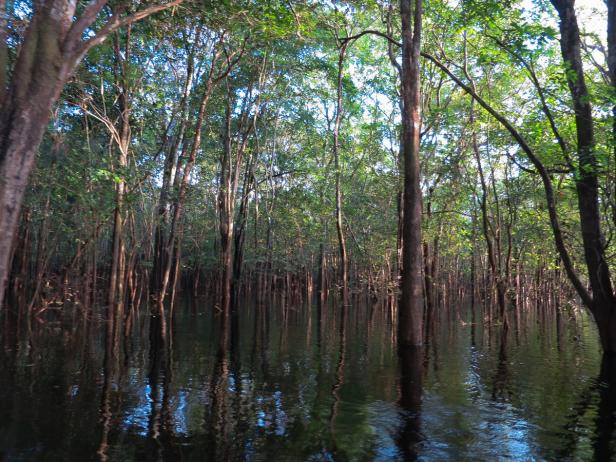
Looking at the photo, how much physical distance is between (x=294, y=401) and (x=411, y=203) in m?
5.27

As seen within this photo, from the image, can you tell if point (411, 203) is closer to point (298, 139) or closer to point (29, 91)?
point (29, 91)

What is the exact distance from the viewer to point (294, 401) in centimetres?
577

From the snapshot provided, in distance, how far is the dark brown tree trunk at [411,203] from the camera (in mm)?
9477

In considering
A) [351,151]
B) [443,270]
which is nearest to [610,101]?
[351,151]

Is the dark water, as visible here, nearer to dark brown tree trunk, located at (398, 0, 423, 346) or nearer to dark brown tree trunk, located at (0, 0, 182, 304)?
dark brown tree trunk, located at (398, 0, 423, 346)

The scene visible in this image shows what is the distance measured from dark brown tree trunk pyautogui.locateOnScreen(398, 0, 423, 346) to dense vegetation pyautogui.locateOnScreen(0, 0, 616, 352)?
47 mm

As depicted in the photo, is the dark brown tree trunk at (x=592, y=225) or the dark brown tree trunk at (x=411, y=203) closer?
the dark brown tree trunk at (x=592, y=225)

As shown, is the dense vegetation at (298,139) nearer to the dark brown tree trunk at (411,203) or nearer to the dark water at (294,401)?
the dark brown tree trunk at (411,203)

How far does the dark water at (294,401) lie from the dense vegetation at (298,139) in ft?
5.63

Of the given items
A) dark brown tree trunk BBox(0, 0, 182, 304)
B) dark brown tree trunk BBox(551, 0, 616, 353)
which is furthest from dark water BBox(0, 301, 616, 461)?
dark brown tree trunk BBox(0, 0, 182, 304)

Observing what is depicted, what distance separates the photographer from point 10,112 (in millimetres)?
3488

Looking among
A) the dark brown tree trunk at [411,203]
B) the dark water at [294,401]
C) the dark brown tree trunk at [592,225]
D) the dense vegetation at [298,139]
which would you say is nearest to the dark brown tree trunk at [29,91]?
the dense vegetation at [298,139]

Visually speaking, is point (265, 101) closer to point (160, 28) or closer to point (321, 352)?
point (160, 28)

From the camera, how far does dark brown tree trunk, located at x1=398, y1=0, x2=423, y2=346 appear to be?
9.48 meters
